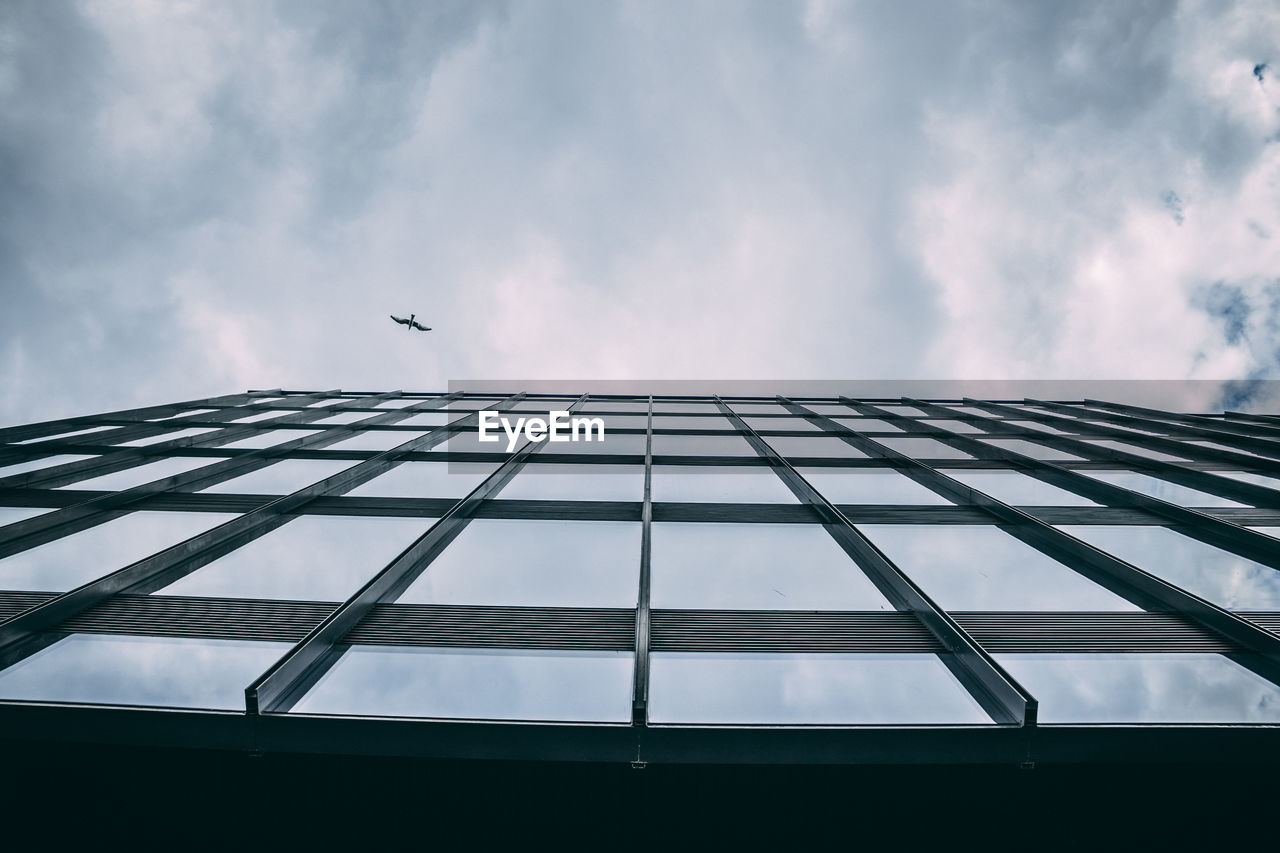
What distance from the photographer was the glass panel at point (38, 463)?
380 inches

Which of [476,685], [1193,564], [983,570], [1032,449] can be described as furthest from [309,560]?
[1032,449]

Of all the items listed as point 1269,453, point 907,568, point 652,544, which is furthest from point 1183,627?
point 1269,453

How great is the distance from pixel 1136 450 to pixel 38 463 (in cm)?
2304

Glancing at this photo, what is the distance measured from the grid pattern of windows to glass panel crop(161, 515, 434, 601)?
0.04 meters

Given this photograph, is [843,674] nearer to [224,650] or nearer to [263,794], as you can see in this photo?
[263,794]

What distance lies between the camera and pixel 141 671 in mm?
4828

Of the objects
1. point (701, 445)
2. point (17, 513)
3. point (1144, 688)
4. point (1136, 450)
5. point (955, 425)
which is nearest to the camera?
point (1144, 688)

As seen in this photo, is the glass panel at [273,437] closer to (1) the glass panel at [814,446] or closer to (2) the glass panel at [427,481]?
(2) the glass panel at [427,481]

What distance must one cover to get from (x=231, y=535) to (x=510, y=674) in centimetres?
502

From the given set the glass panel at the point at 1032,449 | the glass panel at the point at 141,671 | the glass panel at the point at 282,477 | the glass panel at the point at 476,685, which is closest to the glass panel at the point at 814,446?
the glass panel at the point at 1032,449

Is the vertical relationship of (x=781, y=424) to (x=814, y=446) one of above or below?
above

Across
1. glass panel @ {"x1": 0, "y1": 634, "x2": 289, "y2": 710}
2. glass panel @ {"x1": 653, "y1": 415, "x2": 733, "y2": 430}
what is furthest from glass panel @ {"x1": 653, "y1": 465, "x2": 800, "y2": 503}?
glass panel @ {"x1": 0, "y1": 634, "x2": 289, "y2": 710}

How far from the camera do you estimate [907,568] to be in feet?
22.5

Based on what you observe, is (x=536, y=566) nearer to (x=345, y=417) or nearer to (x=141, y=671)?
(x=141, y=671)
